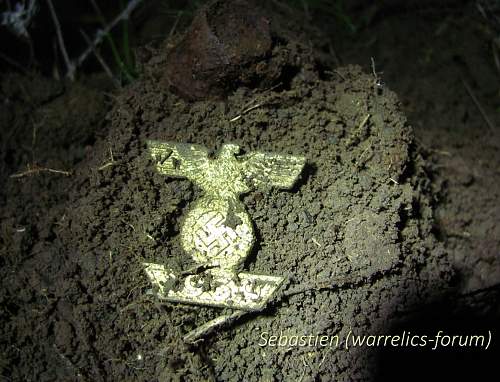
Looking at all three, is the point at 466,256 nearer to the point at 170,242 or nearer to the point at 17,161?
the point at 170,242

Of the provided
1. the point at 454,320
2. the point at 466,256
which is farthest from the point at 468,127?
the point at 454,320

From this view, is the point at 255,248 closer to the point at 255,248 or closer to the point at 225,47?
the point at 255,248

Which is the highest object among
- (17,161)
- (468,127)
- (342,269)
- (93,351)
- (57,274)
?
(468,127)

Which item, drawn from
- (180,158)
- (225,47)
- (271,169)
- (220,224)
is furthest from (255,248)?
(225,47)

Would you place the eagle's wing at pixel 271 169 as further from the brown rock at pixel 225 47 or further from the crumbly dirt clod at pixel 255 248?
the brown rock at pixel 225 47

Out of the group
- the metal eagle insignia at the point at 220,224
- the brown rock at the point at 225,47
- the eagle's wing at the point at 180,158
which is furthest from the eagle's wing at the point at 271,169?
the brown rock at the point at 225,47

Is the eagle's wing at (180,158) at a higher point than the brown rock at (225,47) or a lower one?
lower

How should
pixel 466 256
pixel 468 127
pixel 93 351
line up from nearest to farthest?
pixel 93 351 < pixel 466 256 < pixel 468 127

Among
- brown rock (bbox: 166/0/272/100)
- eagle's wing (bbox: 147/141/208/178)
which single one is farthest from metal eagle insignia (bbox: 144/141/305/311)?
brown rock (bbox: 166/0/272/100)
